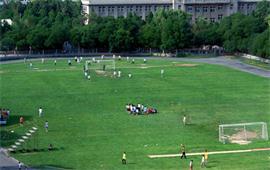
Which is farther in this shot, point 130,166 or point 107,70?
point 107,70

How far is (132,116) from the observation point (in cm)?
4922

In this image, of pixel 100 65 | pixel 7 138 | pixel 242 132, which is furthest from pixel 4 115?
pixel 100 65

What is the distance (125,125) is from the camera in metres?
46.0

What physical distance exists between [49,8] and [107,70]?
5189cm

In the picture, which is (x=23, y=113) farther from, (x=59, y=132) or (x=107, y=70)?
(x=107, y=70)

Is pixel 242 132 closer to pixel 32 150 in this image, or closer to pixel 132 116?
pixel 132 116

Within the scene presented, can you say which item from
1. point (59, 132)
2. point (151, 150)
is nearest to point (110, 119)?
point (59, 132)

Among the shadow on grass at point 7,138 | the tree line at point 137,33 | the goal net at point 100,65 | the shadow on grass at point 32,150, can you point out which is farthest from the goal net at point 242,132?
the tree line at point 137,33

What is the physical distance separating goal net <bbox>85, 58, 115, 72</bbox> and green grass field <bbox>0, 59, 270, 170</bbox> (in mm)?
1594

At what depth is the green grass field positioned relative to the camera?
37438 mm

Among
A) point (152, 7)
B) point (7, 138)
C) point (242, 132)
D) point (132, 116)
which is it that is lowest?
point (7, 138)

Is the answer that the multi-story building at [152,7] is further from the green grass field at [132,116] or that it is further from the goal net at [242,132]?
the goal net at [242,132]

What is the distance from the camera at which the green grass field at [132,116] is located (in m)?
37.4

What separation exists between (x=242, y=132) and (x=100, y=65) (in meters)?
40.0
